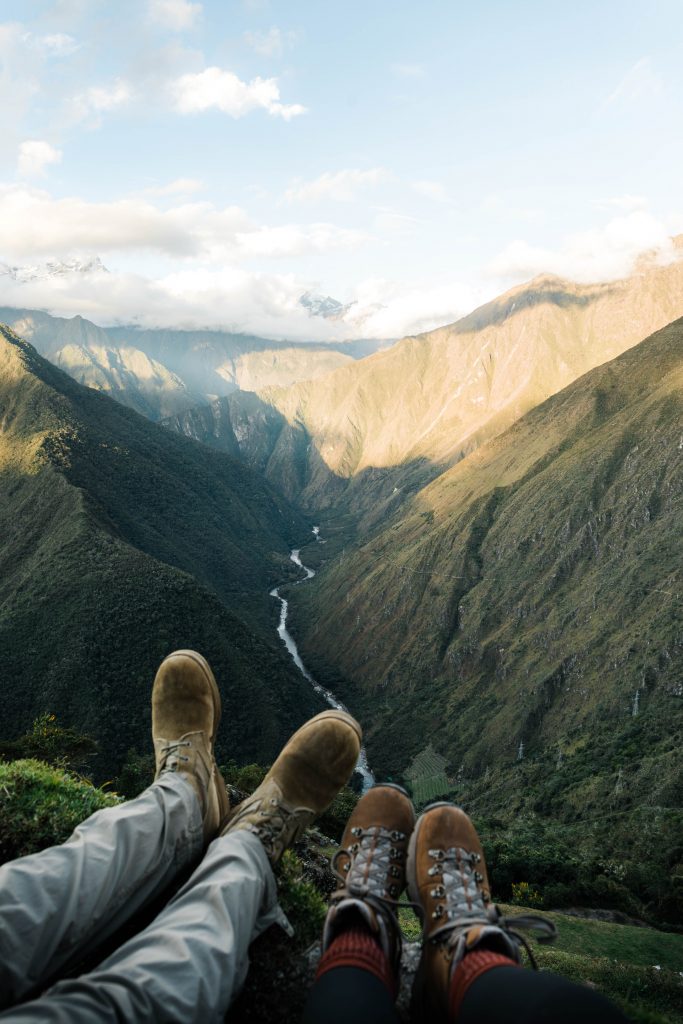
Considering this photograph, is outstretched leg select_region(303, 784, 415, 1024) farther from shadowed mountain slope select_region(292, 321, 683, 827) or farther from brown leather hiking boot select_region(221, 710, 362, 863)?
shadowed mountain slope select_region(292, 321, 683, 827)

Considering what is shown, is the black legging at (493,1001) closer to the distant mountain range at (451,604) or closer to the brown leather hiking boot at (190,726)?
the brown leather hiking boot at (190,726)

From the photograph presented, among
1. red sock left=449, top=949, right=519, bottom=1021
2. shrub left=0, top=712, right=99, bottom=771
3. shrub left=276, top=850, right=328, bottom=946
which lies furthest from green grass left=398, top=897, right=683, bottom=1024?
shrub left=0, top=712, right=99, bottom=771

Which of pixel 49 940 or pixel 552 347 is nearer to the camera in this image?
pixel 49 940

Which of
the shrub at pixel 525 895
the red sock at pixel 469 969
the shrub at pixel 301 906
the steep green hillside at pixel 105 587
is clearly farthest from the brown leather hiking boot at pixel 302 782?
the steep green hillside at pixel 105 587

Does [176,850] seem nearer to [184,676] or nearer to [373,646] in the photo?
[184,676]

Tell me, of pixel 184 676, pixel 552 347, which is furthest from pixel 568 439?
pixel 552 347

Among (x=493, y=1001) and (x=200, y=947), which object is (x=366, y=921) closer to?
(x=493, y=1001)

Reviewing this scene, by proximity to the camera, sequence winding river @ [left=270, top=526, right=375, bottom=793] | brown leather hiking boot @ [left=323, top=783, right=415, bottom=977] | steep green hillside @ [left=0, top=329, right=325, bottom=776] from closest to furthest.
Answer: brown leather hiking boot @ [left=323, top=783, right=415, bottom=977] → steep green hillside @ [left=0, top=329, right=325, bottom=776] → winding river @ [left=270, top=526, right=375, bottom=793]
